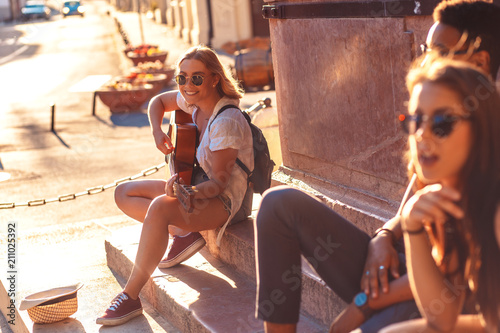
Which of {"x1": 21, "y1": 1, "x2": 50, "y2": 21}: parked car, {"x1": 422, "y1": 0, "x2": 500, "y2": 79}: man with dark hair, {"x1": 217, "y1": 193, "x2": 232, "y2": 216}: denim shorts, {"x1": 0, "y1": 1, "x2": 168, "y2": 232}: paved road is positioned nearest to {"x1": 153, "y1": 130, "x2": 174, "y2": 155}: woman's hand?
{"x1": 217, "y1": 193, "x2": 232, "y2": 216}: denim shorts

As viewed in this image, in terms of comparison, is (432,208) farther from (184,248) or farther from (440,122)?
(184,248)

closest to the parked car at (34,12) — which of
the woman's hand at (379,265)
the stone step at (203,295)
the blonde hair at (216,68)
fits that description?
the stone step at (203,295)

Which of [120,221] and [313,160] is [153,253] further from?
[120,221]

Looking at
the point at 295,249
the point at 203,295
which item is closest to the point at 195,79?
the point at 203,295

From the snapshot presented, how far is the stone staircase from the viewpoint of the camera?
3430 mm

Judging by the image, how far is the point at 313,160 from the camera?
473 centimetres

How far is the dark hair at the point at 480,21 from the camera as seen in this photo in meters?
2.56

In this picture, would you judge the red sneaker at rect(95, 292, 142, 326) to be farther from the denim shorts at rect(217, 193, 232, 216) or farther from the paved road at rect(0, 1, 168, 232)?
the paved road at rect(0, 1, 168, 232)

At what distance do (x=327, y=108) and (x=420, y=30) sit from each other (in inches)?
38.0

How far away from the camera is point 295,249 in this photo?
266cm

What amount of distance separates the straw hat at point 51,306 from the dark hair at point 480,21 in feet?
7.88

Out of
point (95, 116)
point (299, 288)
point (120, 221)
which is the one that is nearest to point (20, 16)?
point (95, 116)

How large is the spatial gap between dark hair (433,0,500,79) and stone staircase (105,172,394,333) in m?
1.21

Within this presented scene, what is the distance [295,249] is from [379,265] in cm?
30
